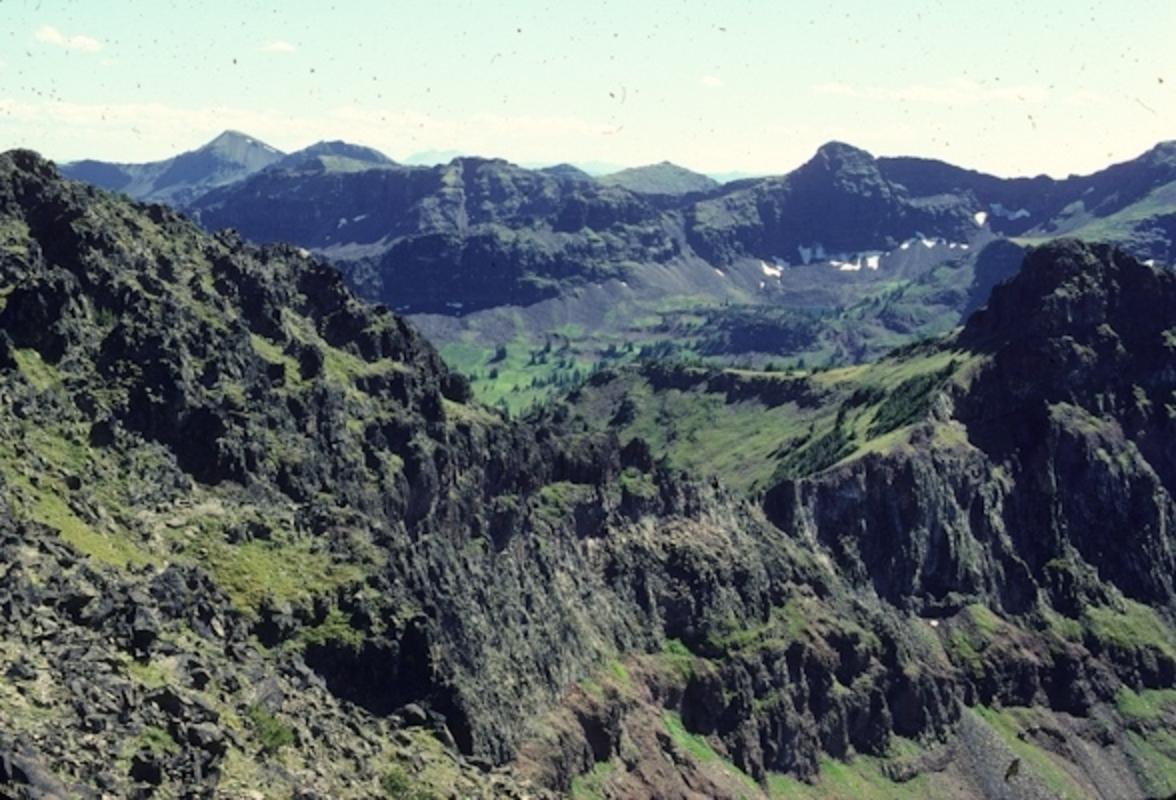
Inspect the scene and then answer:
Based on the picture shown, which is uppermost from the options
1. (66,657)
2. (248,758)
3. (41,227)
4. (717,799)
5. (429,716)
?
(41,227)

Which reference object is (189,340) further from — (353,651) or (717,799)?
(717,799)

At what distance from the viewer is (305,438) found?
601ft

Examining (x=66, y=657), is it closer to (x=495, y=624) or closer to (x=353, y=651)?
(x=353, y=651)

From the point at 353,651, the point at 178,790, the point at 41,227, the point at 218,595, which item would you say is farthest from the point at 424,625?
the point at 41,227

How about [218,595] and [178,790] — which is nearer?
[178,790]

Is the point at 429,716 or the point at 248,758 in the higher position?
the point at 248,758

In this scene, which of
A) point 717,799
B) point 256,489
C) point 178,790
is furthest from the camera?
point 717,799

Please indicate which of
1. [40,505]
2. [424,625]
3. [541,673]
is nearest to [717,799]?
[541,673]

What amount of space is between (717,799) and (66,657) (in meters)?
129

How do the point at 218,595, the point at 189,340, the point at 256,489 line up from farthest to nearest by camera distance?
1. the point at 189,340
2. the point at 256,489
3. the point at 218,595

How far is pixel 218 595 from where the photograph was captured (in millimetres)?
121875

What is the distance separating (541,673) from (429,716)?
173ft

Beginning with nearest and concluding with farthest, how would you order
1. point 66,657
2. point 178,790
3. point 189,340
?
point 178,790
point 66,657
point 189,340

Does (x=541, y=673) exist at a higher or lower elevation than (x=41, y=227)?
lower
